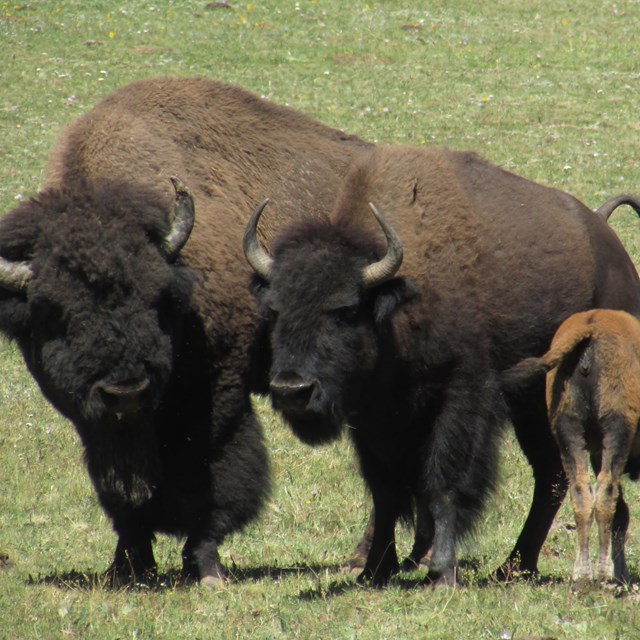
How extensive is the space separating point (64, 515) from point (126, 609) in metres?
2.98

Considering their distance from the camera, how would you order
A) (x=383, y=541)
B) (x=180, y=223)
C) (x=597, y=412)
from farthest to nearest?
(x=383, y=541) < (x=180, y=223) < (x=597, y=412)

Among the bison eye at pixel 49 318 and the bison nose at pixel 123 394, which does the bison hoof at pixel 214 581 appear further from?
the bison eye at pixel 49 318

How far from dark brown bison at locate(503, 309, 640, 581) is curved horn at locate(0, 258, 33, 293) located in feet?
9.37

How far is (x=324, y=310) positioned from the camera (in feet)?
21.2

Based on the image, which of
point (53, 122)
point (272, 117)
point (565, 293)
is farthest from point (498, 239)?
point (53, 122)

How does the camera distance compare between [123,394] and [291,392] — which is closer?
[291,392]

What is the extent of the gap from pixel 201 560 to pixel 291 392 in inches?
61.9

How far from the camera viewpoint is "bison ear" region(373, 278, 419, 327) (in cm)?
670

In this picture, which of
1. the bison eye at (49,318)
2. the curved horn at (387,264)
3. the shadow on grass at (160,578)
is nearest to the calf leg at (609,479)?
the curved horn at (387,264)

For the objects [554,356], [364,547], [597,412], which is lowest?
[364,547]

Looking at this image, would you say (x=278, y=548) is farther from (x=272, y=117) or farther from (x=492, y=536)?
(x=272, y=117)

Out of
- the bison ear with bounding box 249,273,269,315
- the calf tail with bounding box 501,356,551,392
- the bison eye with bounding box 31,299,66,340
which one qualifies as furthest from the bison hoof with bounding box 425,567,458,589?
the bison eye with bounding box 31,299,66,340

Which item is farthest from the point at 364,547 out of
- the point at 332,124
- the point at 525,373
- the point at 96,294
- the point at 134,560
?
the point at 332,124

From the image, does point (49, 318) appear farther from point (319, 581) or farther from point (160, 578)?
point (319, 581)
